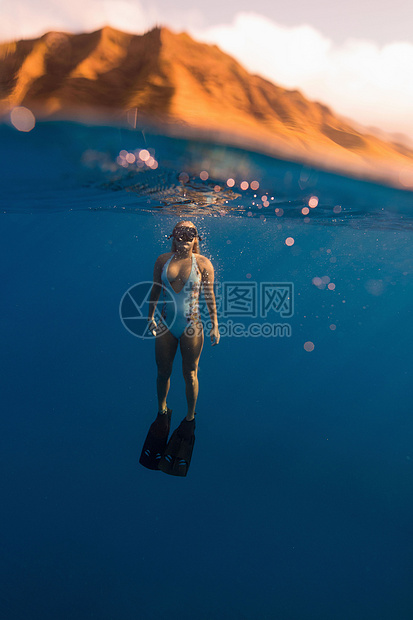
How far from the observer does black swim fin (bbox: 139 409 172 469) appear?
4.03 metres

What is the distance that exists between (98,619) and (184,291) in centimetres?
852

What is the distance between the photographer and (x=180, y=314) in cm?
382

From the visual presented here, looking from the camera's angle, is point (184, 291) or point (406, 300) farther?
point (406, 300)

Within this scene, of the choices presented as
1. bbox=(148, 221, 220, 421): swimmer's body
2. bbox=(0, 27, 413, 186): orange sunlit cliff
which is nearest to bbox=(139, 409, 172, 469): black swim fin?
bbox=(148, 221, 220, 421): swimmer's body

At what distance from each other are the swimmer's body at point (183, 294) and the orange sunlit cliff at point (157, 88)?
1.34 metres

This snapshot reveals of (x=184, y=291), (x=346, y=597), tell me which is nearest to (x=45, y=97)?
(x=184, y=291)

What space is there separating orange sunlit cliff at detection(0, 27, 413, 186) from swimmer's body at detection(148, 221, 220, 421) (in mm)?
A: 1337

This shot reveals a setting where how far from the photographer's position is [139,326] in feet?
16.3

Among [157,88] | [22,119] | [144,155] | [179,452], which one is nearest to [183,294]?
[179,452]

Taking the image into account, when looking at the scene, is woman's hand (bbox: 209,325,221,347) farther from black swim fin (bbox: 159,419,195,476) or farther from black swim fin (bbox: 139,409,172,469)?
black swim fin (bbox: 139,409,172,469)

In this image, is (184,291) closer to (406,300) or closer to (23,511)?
(23,511)

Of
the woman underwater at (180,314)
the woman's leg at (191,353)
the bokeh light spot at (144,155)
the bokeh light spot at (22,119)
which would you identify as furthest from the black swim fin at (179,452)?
the bokeh light spot at (22,119)

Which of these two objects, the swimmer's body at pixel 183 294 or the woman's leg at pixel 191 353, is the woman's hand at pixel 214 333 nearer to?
the swimmer's body at pixel 183 294

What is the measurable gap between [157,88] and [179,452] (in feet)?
13.4
